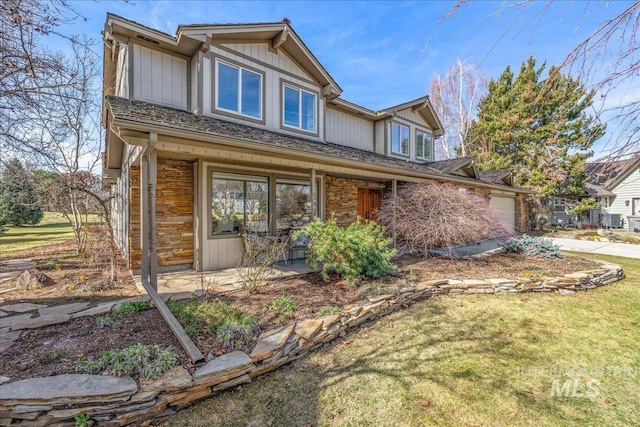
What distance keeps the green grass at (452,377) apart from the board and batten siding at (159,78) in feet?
22.3

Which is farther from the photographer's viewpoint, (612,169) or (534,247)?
(534,247)

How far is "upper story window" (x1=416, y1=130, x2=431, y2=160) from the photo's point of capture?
547 inches

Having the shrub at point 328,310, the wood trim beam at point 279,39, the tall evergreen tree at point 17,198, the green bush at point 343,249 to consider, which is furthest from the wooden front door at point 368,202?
the tall evergreen tree at point 17,198

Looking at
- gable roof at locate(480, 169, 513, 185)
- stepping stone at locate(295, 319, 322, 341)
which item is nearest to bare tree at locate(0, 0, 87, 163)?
stepping stone at locate(295, 319, 322, 341)

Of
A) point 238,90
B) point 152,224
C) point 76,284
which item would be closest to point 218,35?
point 238,90

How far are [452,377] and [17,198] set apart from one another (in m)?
16.6

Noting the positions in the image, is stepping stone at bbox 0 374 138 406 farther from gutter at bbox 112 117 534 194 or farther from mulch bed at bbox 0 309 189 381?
gutter at bbox 112 117 534 194

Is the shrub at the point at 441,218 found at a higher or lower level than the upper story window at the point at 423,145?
lower

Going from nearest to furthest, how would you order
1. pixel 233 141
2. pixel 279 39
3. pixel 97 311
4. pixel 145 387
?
1. pixel 145 387
2. pixel 97 311
3. pixel 233 141
4. pixel 279 39

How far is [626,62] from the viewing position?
1.85 m

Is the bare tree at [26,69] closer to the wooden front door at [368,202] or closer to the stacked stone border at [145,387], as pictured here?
the stacked stone border at [145,387]

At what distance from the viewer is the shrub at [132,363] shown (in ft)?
8.75

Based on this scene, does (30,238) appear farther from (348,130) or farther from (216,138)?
(348,130)

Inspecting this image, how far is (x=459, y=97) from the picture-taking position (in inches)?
964
